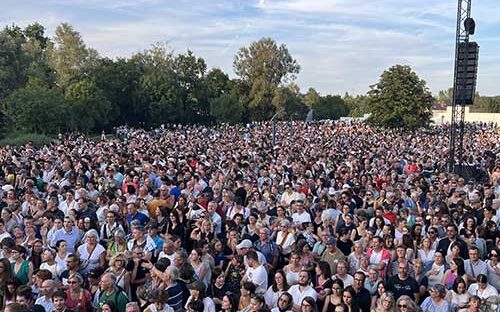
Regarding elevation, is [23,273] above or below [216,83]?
below

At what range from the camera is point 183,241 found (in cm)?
794

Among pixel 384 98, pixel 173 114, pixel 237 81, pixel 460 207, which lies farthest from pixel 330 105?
pixel 460 207

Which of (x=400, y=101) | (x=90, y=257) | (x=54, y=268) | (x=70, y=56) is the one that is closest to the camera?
(x=54, y=268)

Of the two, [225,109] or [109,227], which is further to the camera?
[225,109]

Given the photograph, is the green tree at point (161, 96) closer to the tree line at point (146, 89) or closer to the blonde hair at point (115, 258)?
the tree line at point (146, 89)

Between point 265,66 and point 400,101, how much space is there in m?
29.4

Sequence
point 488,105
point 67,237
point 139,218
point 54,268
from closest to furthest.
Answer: point 54,268 < point 67,237 < point 139,218 < point 488,105

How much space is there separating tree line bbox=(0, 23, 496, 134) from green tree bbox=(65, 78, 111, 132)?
0.07 meters

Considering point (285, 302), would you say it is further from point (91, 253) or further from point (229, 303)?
point (91, 253)

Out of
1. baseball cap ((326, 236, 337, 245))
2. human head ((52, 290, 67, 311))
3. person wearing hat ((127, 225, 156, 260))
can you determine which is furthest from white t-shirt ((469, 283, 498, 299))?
human head ((52, 290, 67, 311))

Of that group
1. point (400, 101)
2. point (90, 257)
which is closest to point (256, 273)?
point (90, 257)

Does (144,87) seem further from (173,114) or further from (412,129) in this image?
(412,129)

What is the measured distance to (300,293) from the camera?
5.81 metres

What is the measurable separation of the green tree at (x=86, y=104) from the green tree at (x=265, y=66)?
24.6m
